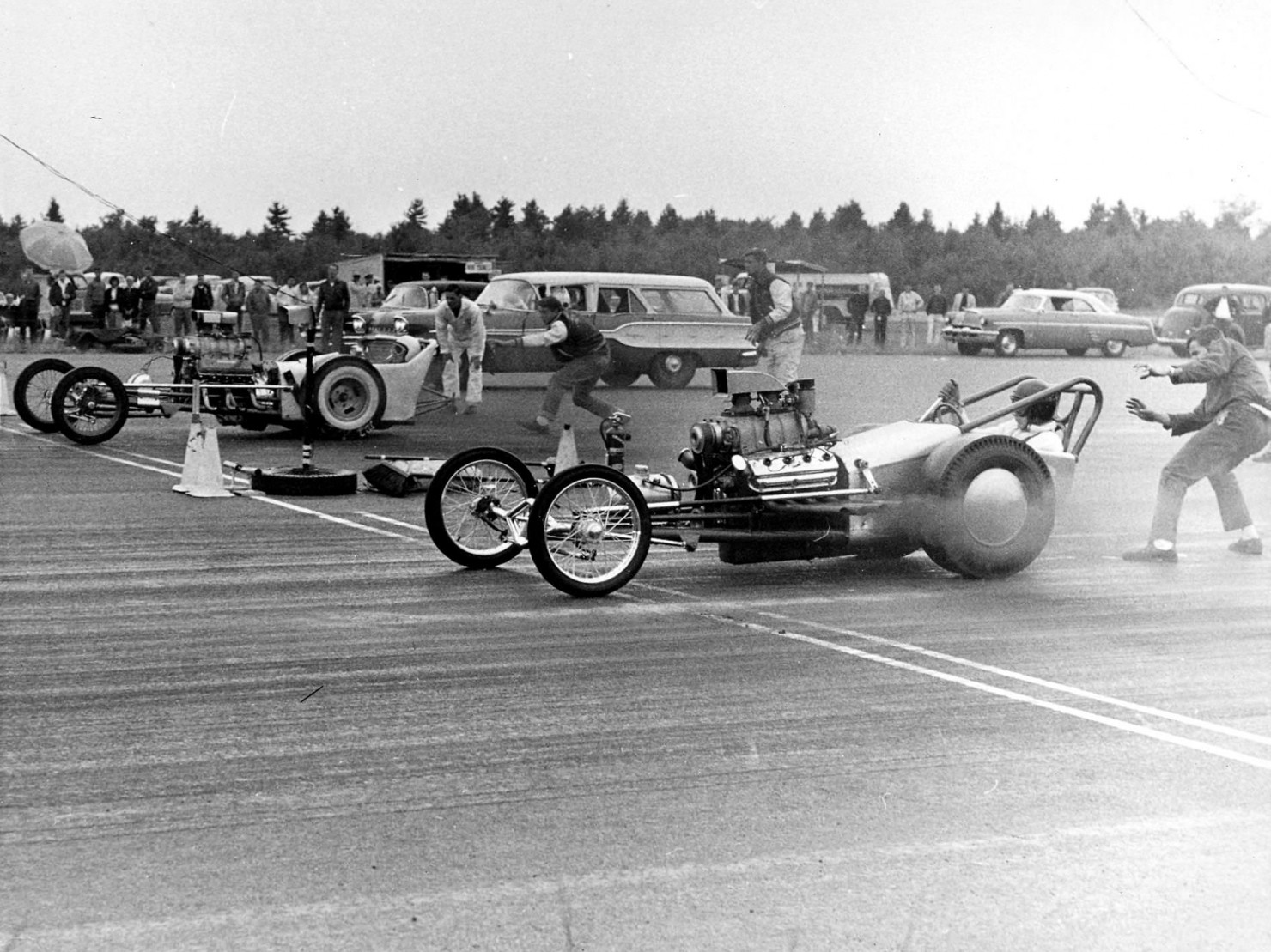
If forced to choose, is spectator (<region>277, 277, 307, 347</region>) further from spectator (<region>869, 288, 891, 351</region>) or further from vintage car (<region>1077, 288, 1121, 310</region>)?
vintage car (<region>1077, 288, 1121, 310</region>)

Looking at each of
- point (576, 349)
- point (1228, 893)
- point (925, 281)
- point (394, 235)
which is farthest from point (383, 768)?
point (925, 281)

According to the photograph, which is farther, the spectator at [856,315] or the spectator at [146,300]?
the spectator at [856,315]

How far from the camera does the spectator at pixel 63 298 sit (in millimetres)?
35125

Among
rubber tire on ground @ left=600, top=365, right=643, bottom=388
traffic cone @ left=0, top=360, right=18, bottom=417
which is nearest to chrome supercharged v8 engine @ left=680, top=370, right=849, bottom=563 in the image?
traffic cone @ left=0, top=360, right=18, bottom=417

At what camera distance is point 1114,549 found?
10523 mm

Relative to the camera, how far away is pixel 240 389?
645 inches

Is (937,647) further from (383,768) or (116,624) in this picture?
(116,624)

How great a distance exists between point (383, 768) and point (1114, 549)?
6.67 meters

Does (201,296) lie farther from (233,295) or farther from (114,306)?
(233,295)

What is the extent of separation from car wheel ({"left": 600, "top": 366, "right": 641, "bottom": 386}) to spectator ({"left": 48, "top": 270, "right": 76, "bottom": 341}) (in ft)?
50.3

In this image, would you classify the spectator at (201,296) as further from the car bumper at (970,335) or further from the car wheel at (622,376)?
the car bumper at (970,335)

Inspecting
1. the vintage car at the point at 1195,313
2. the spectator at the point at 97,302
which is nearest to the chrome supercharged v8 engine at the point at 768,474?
the vintage car at the point at 1195,313

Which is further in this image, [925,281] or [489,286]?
[925,281]

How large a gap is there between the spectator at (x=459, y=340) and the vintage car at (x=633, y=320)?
3.24 meters
